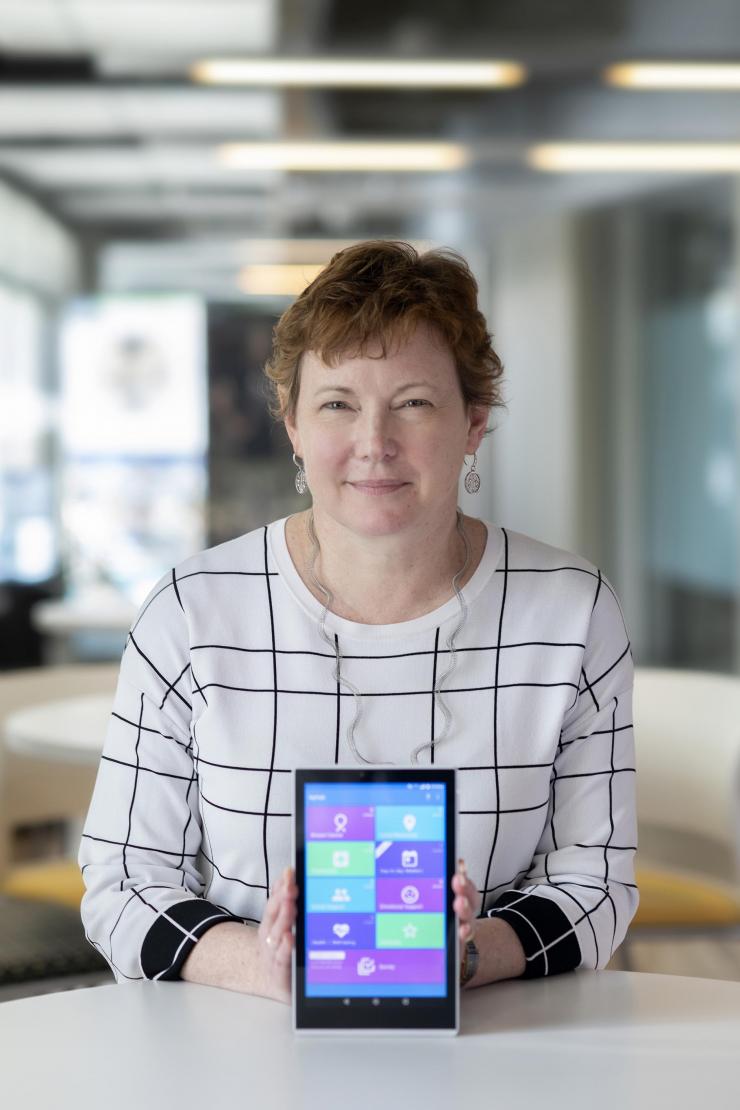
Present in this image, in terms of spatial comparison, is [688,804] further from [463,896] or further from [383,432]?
[463,896]

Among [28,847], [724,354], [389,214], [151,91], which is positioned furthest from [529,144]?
[28,847]

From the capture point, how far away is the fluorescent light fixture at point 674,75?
527 centimetres

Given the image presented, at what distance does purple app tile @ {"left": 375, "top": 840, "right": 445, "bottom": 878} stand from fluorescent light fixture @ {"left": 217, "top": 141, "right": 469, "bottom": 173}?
500 cm

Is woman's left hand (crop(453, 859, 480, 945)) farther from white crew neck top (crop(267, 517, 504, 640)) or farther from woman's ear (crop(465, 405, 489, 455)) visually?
woman's ear (crop(465, 405, 489, 455))

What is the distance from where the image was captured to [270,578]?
1594 millimetres

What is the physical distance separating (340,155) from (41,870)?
3774mm

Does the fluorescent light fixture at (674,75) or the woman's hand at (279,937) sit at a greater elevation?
the fluorescent light fixture at (674,75)

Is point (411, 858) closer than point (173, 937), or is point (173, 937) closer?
point (411, 858)

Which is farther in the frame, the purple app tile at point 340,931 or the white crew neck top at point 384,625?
the white crew neck top at point 384,625

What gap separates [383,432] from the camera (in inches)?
58.1

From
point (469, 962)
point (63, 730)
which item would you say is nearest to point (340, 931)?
point (469, 962)

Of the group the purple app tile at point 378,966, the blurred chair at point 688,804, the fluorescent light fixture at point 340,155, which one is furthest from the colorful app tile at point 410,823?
the fluorescent light fixture at point 340,155

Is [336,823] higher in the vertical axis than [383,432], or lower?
lower

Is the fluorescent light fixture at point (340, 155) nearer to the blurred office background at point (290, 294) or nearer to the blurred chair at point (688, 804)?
the blurred office background at point (290, 294)
